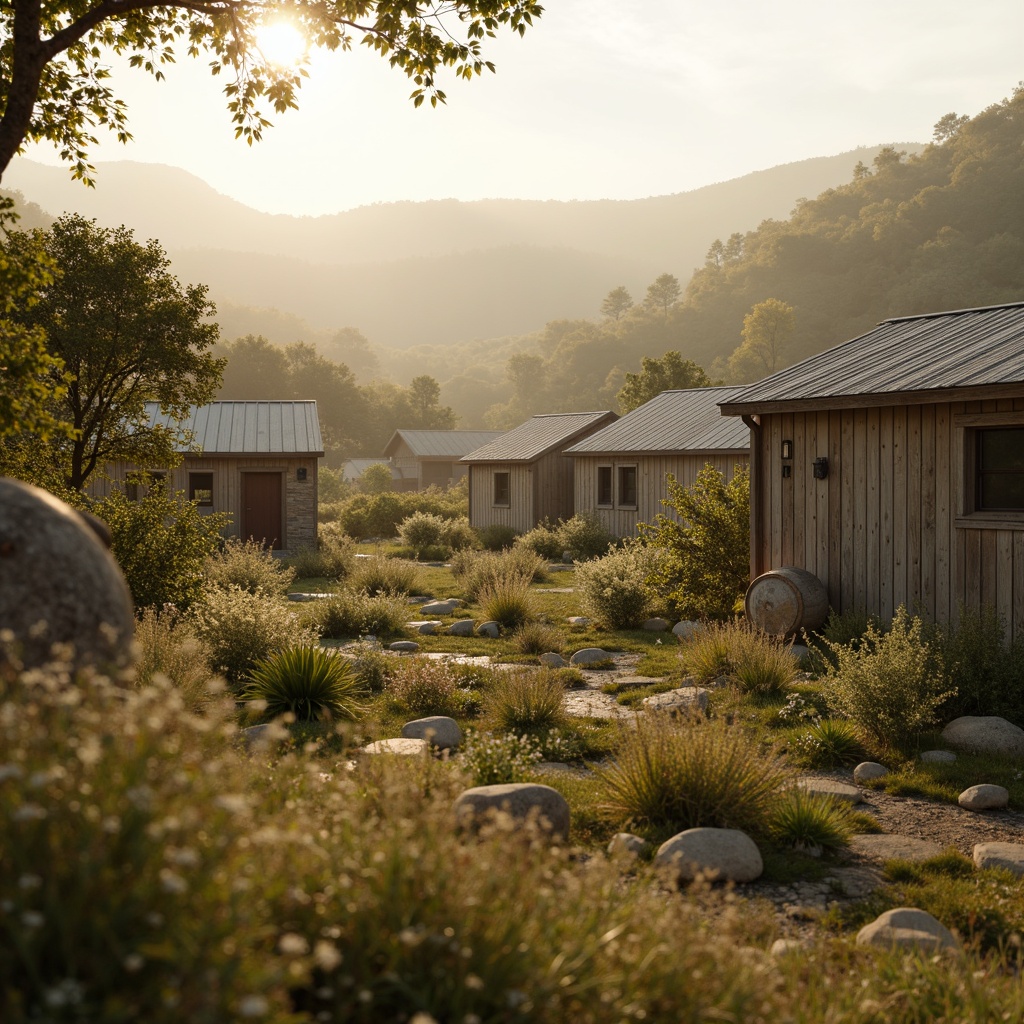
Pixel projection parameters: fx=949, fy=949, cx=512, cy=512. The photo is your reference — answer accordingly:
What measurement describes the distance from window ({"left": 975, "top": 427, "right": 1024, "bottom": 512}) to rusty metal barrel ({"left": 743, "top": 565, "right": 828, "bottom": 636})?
84.5 inches

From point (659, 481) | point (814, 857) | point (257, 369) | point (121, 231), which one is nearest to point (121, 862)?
point (814, 857)

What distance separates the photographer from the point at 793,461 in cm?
1193

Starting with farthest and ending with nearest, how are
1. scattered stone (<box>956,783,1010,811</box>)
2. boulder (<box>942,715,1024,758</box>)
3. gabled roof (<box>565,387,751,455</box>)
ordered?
1. gabled roof (<box>565,387,751,455</box>)
2. boulder (<box>942,715,1024,758</box>)
3. scattered stone (<box>956,783,1010,811</box>)

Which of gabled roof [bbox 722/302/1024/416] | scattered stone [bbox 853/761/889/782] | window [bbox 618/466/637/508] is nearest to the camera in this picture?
scattered stone [bbox 853/761/889/782]

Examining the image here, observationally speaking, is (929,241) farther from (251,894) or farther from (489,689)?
(251,894)

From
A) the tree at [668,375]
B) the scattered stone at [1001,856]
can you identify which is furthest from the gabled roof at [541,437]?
the scattered stone at [1001,856]

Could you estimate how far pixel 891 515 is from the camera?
34.9ft

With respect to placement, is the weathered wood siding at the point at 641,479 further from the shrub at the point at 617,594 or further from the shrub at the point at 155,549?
the shrub at the point at 155,549

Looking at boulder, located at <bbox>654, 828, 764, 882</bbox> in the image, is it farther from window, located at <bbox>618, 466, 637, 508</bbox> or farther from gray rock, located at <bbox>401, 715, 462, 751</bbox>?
window, located at <bbox>618, 466, 637, 508</bbox>

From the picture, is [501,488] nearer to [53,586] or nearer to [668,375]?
[668,375]

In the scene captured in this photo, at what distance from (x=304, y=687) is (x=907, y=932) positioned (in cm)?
557

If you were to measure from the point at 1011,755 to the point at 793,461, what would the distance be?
5268 millimetres

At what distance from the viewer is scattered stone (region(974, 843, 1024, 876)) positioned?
533 cm

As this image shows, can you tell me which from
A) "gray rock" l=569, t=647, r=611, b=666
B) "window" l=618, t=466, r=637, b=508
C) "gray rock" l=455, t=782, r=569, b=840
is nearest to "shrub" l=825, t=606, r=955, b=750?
"gray rock" l=455, t=782, r=569, b=840
